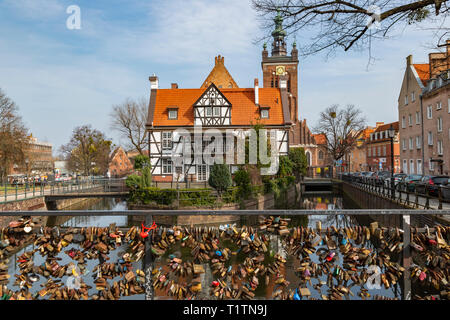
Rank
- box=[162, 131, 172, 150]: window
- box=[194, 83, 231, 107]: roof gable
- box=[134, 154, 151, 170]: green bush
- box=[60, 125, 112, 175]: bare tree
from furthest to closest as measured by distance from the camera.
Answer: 1. box=[60, 125, 112, 175]: bare tree
2. box=[162, 131, 172, 150]: window
3. box=[194, 83, 231, 107]: roof gable
4. box=[134, 154, 151, 170]: green bush

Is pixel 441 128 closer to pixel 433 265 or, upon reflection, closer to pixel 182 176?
pixel 182 176

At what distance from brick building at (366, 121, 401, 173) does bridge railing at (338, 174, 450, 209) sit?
37762mm

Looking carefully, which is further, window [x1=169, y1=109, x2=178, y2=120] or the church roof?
the church roof

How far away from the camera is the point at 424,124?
120 feet

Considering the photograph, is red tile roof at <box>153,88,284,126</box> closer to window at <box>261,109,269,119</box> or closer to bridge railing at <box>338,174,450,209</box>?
window at <box>261,109,269,119</box>

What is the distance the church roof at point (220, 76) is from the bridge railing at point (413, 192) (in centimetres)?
2449

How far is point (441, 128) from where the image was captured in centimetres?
3319

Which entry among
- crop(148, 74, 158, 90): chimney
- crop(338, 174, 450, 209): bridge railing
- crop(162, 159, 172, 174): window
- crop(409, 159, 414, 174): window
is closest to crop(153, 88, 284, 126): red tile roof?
crop(148, 74, 158, 90): chimney

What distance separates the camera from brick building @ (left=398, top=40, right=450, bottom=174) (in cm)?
3253

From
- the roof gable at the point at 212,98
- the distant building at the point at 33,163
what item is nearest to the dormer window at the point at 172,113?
the roof gable at the point at 212,98

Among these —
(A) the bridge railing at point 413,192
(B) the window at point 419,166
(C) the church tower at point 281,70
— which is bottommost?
(A) the bridge railing at point 413,192

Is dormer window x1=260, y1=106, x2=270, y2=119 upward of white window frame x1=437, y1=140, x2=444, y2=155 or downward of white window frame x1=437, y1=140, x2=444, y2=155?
upward

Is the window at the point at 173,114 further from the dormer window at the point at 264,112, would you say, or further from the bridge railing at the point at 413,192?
the bridge railing at the point at 413,192

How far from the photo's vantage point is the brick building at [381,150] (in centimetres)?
6681
